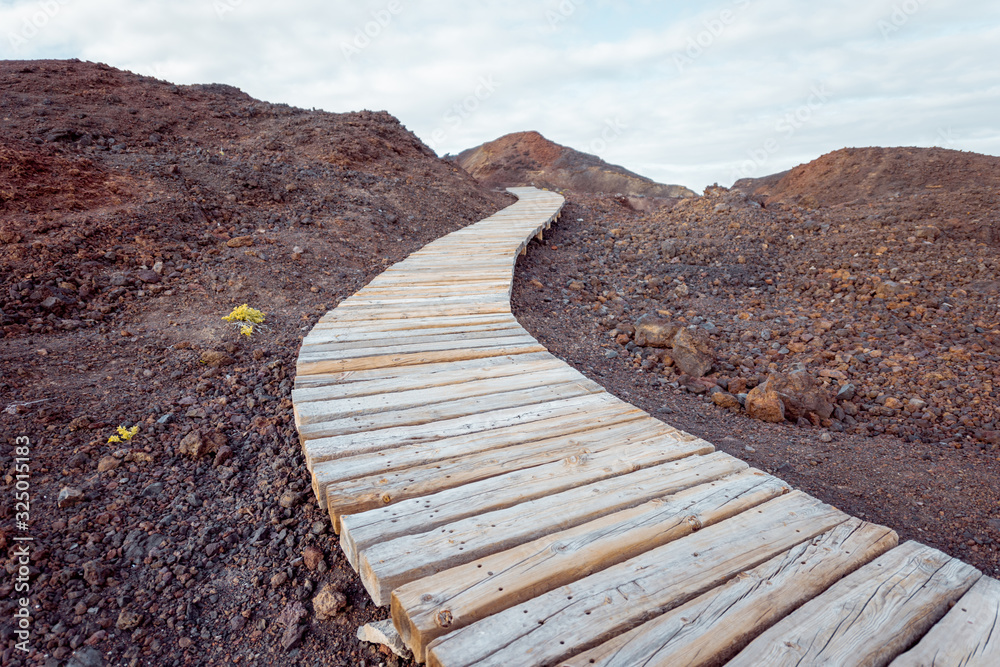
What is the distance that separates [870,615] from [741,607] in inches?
14.0

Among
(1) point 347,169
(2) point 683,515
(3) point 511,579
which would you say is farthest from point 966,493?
(1) point 347,169

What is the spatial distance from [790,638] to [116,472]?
3021mm

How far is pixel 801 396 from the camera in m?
3.69

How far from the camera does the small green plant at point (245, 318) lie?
428cm

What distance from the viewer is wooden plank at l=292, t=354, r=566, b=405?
282 centimetres

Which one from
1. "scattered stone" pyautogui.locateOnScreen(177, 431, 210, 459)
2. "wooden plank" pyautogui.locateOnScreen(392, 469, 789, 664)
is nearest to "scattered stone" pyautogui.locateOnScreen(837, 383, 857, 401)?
"wooden plank" pyautogui.locateOnScreen(392, 469, 789, 664)

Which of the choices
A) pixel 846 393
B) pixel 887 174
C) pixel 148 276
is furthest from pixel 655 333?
pixel 887 174

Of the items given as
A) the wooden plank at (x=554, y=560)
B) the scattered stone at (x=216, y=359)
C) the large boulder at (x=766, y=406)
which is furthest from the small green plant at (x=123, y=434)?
the large boulder at (x=766, y=406)

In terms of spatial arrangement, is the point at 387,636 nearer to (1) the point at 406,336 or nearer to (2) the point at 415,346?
(2) the point at 415,346

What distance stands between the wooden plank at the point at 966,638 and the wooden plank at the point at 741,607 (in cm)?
24

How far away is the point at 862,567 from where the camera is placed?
164 centimetres

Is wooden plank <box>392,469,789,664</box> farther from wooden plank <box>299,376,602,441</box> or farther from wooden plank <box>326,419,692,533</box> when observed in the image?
wooden plank <box>299,376,602,441</box>

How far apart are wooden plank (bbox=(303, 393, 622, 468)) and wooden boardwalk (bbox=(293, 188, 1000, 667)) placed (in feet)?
0.03

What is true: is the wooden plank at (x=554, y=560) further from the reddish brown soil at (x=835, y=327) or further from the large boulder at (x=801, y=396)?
the large boulder at (x=801, y=396)
